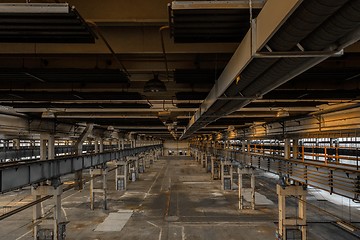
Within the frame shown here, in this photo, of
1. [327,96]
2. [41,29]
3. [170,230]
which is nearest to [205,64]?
[41,29]

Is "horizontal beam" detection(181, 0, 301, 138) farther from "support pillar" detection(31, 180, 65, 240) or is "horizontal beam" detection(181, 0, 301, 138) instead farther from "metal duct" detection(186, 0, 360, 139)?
"support pillar" detection(31, 180, 65, 240)

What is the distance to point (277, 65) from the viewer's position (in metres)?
4.75

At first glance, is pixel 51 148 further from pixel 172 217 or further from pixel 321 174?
pixel 321 174

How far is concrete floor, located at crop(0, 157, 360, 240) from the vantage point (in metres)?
19.4

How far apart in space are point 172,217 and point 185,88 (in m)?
14.3

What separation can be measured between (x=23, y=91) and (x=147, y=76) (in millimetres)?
5045

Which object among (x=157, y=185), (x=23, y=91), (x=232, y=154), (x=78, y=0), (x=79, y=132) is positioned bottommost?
(x=157, y=185)

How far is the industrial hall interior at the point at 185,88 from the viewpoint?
4305 mm

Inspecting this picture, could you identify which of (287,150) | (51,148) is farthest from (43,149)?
(287,150)

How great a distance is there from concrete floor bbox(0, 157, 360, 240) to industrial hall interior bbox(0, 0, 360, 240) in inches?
5.7

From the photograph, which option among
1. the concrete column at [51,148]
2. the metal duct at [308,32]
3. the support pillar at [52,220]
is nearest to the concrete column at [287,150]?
the support pillar at [52,220]

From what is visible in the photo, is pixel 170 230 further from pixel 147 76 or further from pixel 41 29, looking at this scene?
pixel 41 29

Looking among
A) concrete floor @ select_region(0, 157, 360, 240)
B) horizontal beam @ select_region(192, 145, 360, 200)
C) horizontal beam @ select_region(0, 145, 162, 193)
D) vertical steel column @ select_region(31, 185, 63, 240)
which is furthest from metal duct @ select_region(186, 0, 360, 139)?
concrete floor @ select_region(0, 157, 360, 240)

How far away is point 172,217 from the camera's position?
23.5 m
